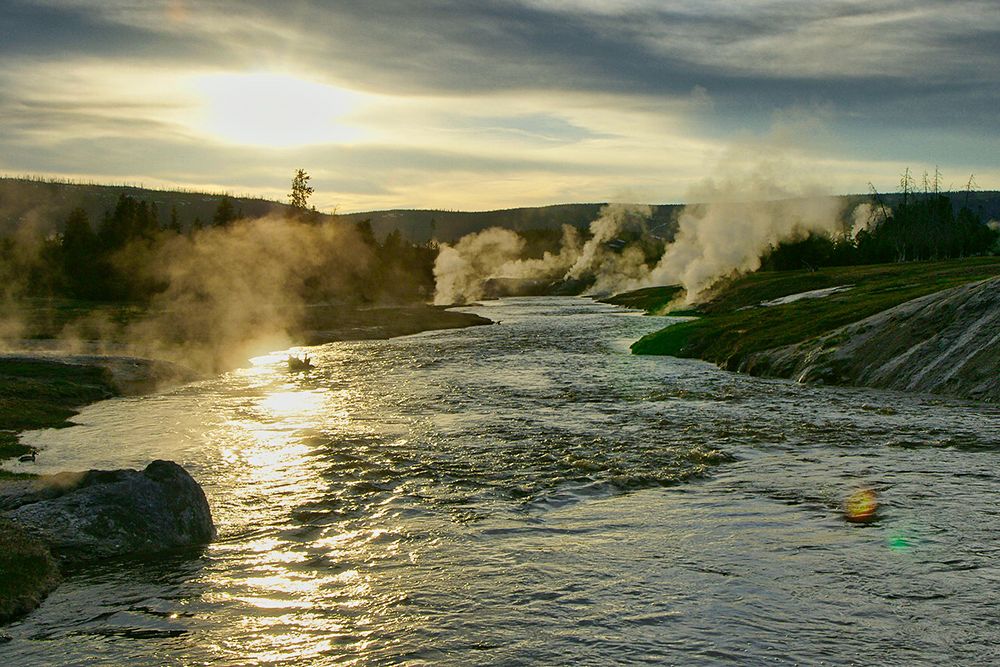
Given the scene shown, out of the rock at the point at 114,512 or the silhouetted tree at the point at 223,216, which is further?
the silhouetted tree at the point at 223,216

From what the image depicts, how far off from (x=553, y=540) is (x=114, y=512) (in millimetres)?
9165

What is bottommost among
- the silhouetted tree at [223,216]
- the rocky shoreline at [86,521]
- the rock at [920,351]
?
the rocky shoreline at [86,521]

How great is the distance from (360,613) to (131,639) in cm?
357

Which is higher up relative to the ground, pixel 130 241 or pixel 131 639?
pixel 130 241

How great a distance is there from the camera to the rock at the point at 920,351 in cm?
3834

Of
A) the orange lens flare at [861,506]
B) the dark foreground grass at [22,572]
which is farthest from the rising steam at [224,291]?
the orange lens flare at [861,506]

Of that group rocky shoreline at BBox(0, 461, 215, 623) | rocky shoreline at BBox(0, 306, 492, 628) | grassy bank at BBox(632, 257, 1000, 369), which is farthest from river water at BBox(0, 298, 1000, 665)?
grassy bank at BBox(632, 257, 1000, 369)

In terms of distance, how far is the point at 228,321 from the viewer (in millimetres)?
89562

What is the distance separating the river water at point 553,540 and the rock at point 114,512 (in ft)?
2.33

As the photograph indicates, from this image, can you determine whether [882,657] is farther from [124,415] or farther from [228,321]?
[228,321]

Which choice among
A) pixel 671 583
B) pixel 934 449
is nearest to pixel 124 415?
pixel 671 583

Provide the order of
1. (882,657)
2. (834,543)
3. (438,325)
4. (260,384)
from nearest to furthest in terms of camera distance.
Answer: (882,657) → (834,543) → (260,384) → (438,325)

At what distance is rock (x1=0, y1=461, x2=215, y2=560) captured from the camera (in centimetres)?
1742

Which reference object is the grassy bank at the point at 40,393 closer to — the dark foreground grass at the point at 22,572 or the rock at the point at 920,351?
the dark foreground grass at the point at 22,572
